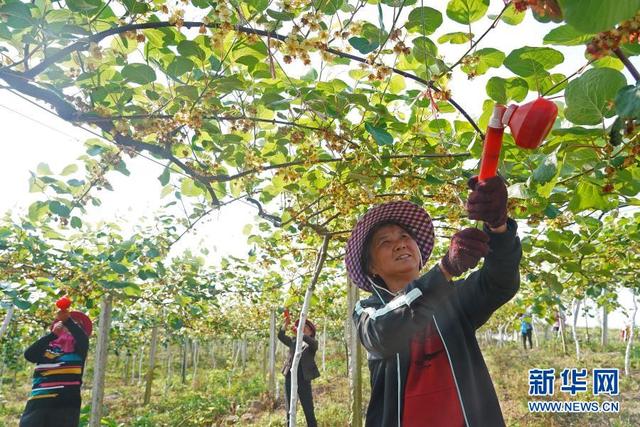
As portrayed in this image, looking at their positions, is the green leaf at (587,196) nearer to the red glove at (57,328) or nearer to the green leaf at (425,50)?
the green leaf at (425,50)

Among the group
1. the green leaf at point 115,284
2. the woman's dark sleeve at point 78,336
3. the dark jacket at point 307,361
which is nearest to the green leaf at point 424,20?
the green leaf at point 115,284

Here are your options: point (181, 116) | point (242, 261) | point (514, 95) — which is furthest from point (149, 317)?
point (514, 95)

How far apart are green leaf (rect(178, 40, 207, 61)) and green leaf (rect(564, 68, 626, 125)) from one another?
1119 millimetres

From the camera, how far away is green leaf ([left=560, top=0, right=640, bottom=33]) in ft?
1.78

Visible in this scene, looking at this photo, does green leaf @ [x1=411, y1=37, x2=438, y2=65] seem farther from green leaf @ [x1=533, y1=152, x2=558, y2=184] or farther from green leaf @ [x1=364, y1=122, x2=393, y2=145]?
green leaf @ [x1=533, y1=152, x2=558, y2=184]

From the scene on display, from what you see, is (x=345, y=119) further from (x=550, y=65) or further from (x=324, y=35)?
(x=550, y=65)

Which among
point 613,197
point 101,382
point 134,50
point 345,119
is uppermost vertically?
point 134,50

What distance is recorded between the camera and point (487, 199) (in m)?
1.04

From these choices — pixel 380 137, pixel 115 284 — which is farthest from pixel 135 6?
pixel 115 284

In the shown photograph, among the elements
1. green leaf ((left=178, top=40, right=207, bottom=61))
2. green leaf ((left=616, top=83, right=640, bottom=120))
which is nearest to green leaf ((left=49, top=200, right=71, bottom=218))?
green leaf ((left=178, top=40, right=207, bottom=61))

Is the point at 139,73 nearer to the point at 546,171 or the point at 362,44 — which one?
the point at 362,44

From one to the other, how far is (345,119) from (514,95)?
0.70 metres

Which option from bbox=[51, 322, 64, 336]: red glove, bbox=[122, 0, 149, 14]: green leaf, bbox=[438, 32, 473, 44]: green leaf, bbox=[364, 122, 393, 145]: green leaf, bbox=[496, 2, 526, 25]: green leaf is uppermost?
bbox=[122, 0, 149, 14]: green leaf

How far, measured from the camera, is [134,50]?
5.72 feet
